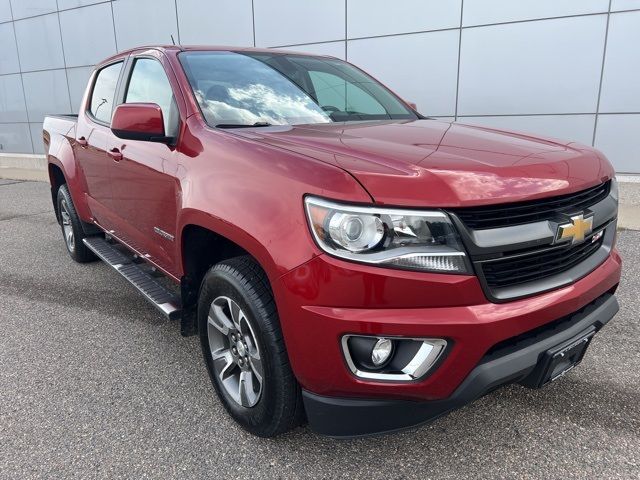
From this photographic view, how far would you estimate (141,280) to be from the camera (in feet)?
11.0

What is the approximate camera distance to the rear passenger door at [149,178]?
2.71 metres

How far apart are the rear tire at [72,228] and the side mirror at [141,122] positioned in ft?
8.19

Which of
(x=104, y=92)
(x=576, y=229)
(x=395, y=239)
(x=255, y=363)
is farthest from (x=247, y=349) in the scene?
(x=104, y=92)

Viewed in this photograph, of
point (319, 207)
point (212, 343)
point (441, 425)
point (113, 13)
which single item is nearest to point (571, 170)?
point (319, 207)

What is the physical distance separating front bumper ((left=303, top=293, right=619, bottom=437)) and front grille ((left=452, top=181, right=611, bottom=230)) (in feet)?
1.49

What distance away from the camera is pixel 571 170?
80.7 inches

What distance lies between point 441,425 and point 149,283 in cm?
203

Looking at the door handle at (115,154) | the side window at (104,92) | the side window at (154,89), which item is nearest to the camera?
the side window at (154,89)

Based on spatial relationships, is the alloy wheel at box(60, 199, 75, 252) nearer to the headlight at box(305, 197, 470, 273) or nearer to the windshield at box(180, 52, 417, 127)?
A: the windshield at box(180, 52, 417, 127)

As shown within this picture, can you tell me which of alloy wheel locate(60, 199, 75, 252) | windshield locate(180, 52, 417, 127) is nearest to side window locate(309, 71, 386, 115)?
windshield locate(180, 52, 417, 127)

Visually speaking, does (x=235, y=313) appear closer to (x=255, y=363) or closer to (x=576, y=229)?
(x=255, y=363)

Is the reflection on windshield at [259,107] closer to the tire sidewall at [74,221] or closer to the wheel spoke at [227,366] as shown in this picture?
the wheel spoke at [227,366]

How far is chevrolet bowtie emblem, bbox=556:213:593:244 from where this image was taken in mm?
1896

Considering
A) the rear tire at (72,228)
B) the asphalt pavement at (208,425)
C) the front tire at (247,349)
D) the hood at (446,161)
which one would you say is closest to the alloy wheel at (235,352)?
the front tire at (247,349)
